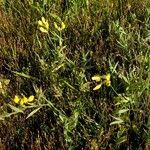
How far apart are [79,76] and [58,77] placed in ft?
0.52

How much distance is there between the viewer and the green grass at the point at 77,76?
229 centimetres

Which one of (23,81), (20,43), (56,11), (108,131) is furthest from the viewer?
(56,11)

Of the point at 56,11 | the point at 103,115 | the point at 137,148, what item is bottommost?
the point at 137,148

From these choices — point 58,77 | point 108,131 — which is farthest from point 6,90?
point 108,131

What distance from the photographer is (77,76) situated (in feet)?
8.22

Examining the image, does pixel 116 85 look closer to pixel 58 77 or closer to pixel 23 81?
pixel 58 77

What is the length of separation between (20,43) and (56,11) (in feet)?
1.44

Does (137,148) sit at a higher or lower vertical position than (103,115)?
lower

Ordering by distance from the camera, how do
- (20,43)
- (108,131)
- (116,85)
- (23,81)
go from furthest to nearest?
1. (20,43)
2. (23,81)
3. (116,85)
4. (108,131)

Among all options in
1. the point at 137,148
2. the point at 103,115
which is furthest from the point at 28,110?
the point at 137,148

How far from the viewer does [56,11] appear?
10.7 feet

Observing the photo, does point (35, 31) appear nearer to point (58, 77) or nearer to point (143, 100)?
point (58, 77)

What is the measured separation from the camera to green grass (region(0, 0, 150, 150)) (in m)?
2.29

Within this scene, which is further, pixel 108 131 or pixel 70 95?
pixel 70 95
